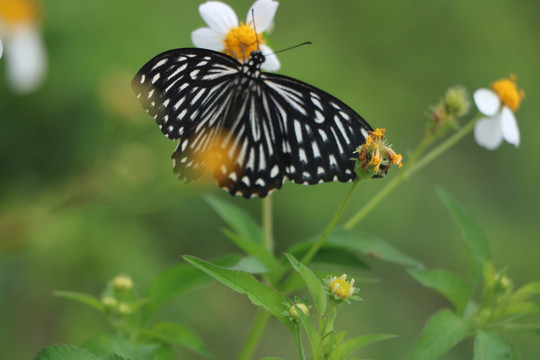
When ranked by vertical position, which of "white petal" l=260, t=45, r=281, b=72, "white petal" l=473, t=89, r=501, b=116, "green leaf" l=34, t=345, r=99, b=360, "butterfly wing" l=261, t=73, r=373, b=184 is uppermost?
"white petal" l=473, t=89, r=501, b=116

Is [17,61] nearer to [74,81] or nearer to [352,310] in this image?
[74,81]

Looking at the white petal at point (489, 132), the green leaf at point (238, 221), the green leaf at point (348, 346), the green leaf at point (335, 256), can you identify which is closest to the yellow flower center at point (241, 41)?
the green leaf at point (238, 221)

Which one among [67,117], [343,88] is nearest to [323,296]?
[67,117]

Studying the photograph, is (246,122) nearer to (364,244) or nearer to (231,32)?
(231,32)

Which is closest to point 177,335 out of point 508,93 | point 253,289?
point 253,289

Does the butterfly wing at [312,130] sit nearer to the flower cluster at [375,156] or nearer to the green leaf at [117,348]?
the flower cluster at [375,156]

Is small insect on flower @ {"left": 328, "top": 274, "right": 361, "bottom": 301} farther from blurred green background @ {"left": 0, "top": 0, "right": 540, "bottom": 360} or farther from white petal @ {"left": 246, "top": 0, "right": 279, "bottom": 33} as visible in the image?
blurred green background @ {"left": 0, "top": 0, "right": 540, "bottom": 360}

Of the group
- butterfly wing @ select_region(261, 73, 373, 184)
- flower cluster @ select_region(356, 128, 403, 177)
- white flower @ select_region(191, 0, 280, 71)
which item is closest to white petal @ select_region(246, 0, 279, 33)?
white flower @ select_region(191, 0, 280, 71)
